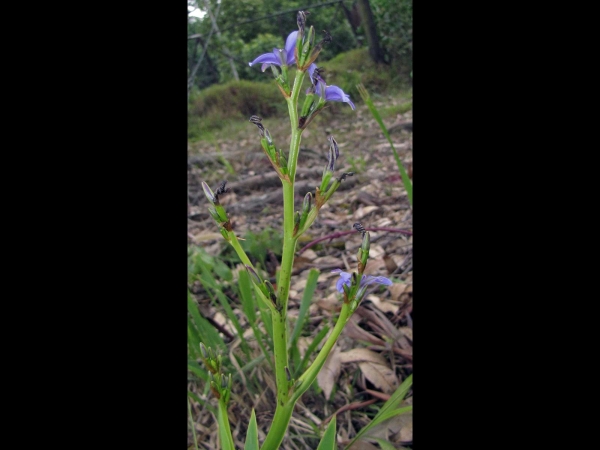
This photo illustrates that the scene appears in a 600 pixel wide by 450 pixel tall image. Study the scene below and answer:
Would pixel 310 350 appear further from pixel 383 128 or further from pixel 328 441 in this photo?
pixel 383 128

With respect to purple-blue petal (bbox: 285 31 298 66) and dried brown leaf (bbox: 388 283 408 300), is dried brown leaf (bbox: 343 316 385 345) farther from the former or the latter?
purple-blue petal (bbox: 285 31 298 66)

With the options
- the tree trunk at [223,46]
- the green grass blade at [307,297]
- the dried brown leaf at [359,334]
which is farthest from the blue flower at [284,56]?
the tree trunk at [223,46]

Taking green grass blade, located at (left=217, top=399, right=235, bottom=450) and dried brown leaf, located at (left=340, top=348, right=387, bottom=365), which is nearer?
green grass blade, located at (left=217, top=399, right=235, bottom=450)

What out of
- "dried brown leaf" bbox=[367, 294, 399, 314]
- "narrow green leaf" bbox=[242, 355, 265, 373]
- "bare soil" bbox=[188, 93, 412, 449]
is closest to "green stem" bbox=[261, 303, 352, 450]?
"bare soil" bbox=[188, 93, 412, 449]

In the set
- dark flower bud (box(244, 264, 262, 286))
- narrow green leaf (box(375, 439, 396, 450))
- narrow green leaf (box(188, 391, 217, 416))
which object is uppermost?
dark flower bud (box(244, 264, 262, 286))

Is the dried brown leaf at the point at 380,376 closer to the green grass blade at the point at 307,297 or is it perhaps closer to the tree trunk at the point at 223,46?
the green grass blade at the point at 307,297

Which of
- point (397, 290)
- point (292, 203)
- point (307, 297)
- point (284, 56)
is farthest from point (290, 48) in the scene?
point (397, 290)

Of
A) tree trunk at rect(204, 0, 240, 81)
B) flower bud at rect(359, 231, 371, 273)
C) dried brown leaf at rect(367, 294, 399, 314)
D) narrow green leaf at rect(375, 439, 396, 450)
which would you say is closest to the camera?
flower bud at rect(359, 231, 371, 273)
